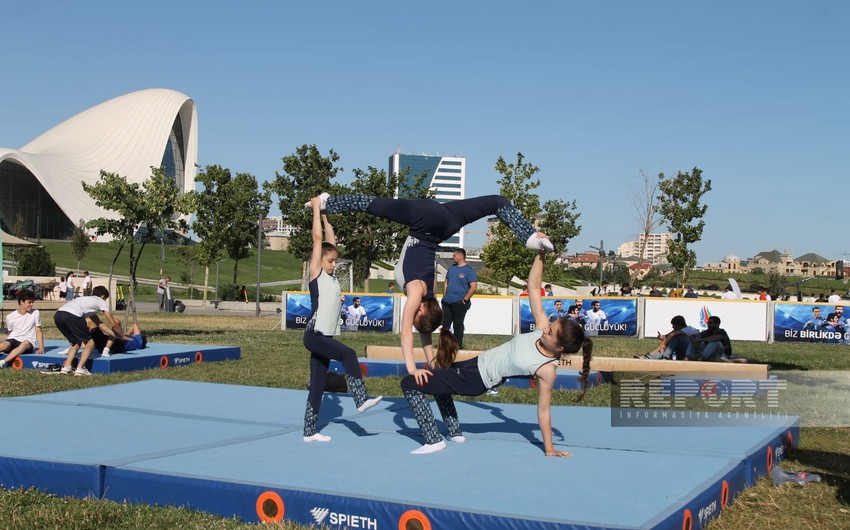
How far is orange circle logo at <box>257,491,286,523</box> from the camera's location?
5477mm

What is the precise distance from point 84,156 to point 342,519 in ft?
310

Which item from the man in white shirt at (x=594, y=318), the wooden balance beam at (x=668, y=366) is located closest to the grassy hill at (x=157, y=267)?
the man in white shirt at (x=594, y=318)

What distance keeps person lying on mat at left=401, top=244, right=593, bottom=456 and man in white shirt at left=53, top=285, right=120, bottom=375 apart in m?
7.58

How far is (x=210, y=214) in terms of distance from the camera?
48.2 meters

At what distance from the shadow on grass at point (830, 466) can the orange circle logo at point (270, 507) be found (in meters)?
4.09

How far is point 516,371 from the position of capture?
6551 millimetres

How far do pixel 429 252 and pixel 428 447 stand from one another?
1655 millimetres

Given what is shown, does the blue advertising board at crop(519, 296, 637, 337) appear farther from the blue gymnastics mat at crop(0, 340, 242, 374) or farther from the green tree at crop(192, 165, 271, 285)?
the green tree at crop(192, 165, 271, 285)

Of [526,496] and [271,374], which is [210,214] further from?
[526,496]

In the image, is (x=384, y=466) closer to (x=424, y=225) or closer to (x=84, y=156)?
(x=424, y=225)

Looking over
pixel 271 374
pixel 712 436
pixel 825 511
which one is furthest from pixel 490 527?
pixel 271 374

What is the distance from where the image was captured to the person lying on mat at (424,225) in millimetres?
7230

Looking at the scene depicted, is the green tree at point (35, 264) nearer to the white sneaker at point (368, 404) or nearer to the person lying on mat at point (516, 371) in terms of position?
the white sneaker at point (368, 404)

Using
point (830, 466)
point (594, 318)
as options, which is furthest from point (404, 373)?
point (594, 318)
